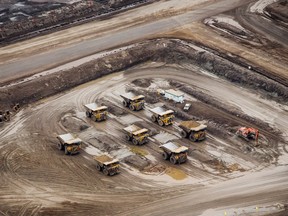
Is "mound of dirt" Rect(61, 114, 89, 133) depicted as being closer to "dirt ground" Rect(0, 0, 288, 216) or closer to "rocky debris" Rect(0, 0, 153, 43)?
"dirt ground" Rect(0, 0, 288, 216)

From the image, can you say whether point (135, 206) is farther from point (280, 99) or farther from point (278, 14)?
point (278, 14)

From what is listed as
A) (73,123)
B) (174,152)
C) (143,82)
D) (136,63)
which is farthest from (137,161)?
(136,63)

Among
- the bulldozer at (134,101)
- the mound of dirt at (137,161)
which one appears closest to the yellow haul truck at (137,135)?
the mound of dirt at (137,161)

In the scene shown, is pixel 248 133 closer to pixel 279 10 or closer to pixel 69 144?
pixel 69 144

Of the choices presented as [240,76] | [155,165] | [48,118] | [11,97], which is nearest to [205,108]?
[240,76]

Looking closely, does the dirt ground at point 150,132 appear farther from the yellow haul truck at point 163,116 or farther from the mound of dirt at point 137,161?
the yellow haul truck at point 163,116

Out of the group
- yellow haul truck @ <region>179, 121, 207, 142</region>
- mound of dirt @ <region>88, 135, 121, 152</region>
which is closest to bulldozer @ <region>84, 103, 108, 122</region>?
mound of dirt @ <region>88, 135, 121, 152</region>
